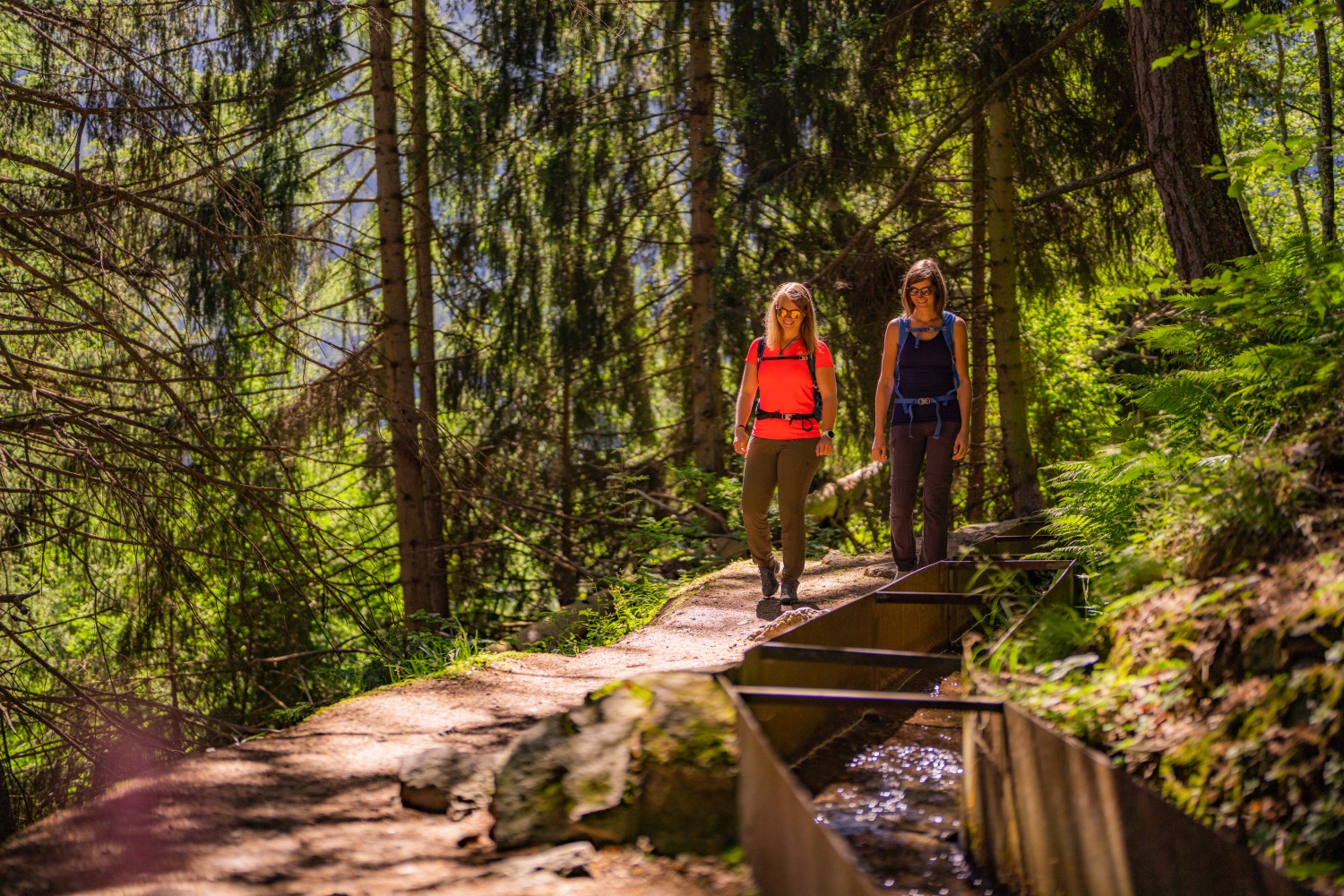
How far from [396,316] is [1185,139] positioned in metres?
8.35

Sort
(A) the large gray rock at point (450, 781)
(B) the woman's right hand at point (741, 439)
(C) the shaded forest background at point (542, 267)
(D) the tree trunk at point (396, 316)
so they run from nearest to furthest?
1. (A) the large gray rock at point (450, 781)
2. (B) the woman's right hand at point (741, 439)
3. (C) the shaded forest background at point (542, 267)
4. (D) the tree trunk at point (396, 316)

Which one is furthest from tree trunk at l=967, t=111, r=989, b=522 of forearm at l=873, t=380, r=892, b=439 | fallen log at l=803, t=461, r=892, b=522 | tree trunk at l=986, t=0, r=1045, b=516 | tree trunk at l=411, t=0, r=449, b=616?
tree trunk at l=411, t=0, r=449, b=616

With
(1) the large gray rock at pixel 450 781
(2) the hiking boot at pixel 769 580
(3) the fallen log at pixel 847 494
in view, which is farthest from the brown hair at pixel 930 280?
(3) the fallen log at pixel 847 494

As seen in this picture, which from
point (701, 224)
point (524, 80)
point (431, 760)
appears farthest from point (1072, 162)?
point (431, 760)

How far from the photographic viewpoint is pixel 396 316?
1202 cm

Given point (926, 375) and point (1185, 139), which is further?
point (1185, 139)

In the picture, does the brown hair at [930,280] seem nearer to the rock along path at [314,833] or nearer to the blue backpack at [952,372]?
the blue backpack at [952,372]

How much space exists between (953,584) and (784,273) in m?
6.91

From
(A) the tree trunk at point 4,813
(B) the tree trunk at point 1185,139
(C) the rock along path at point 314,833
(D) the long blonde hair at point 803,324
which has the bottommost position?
(A) the tree trunk at point 4,813

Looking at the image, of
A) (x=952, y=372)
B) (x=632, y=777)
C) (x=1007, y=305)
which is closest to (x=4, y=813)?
(x=632, y=777)

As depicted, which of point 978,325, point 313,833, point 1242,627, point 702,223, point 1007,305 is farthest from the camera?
point 978,325

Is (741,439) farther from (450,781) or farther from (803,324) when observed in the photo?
(450,781)

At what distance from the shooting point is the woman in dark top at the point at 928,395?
679 centimetres

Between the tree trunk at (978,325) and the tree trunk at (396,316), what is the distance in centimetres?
677
